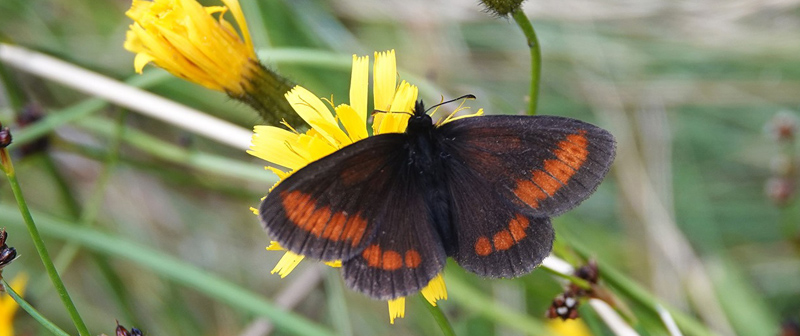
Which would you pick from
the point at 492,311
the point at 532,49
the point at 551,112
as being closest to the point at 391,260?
the point at 532,49

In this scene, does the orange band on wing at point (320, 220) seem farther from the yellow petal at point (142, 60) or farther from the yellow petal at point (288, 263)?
the yellow petal at point (142, 60)

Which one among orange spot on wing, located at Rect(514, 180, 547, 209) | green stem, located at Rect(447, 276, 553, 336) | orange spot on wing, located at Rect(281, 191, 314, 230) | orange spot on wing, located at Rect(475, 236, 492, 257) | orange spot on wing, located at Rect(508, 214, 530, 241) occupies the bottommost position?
green stem, located at Rect(447, 276, 553, 336)

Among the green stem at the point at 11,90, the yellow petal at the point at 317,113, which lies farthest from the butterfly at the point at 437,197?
the green stem at the point at 11,90

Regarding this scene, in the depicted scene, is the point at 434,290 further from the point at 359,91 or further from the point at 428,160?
the point at 359,91

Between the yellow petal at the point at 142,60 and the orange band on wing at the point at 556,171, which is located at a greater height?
the yellow petal at the point at 142,60

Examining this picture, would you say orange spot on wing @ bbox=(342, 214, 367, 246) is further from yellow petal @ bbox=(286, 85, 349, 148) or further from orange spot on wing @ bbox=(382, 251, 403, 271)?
yellow petal @ bbox=(286, 85, 349, 148)

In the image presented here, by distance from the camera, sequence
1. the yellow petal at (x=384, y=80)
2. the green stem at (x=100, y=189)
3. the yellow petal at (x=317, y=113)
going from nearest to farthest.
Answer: the yellow petal at (x=317, y=113) → the yellow petal at (x=384, y=80) → the green stem at (x=100, y=189)

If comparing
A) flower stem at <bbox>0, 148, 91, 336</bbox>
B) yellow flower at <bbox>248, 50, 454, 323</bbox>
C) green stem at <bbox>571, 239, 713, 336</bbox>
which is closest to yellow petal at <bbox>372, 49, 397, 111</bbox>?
yellow flower at <bbox>248, 50, 454, 323</bbox>
